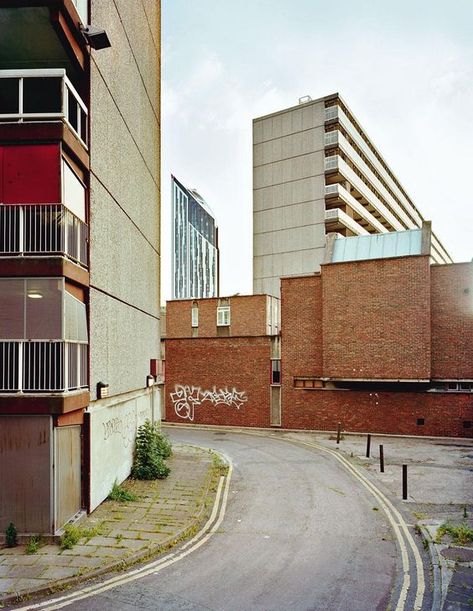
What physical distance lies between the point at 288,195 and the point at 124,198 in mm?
38075

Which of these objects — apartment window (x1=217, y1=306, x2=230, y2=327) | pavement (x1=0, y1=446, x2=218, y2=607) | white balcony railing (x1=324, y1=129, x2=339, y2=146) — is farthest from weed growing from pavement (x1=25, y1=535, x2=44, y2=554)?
white balcony railing (x1=324, y1=129, x2=339, y2=146)

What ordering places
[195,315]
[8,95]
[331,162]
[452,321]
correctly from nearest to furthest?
[8,95] → [452,321] → [195,315] → [331,162]

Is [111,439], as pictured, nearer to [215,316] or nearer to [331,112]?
[215,316]

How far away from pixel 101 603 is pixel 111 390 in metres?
6.74

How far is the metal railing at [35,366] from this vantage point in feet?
33.8

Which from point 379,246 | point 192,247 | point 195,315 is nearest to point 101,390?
point 379,246

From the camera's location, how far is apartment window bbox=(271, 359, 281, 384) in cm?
2820

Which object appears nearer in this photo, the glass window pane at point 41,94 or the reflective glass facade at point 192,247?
the glass window pane at point 41,94

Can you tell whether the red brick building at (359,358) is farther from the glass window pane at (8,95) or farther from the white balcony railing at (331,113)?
the white balcony railing at (331,113)

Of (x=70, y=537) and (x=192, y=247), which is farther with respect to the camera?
(x=192, y=247)

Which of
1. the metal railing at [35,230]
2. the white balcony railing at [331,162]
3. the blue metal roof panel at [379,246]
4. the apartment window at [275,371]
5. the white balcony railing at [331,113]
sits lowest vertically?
the apartment window at [275,371]

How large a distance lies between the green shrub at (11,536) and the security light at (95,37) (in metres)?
10.6

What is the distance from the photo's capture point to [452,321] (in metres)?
24.1

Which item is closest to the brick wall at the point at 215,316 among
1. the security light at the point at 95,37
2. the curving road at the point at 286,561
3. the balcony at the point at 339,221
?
the balcony at the point at 339,221
